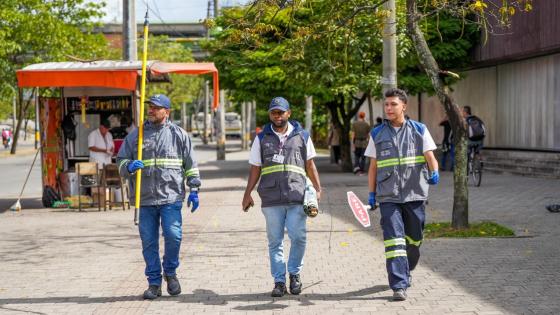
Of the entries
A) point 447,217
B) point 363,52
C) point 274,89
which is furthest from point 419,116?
point 447,217

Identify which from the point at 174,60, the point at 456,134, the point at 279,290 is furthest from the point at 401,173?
the point at 174,60

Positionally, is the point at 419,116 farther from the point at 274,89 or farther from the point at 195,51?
the point at 195,51

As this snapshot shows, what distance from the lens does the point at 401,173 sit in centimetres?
747

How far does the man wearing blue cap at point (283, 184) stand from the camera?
760cm

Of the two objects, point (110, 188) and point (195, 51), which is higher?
point (195, 51)

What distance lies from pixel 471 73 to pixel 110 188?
13.9m

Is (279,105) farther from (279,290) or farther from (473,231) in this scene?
Answer: (473,231)

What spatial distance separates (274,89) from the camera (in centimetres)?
2414

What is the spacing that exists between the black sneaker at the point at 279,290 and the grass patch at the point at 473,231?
154 inches

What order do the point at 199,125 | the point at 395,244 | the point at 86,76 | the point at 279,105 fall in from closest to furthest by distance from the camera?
the point at 395,244, the point at 279,105, the point at 86,76, the point at 199,125

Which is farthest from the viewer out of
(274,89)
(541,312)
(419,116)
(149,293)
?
(419,116)

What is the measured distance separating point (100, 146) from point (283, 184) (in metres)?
9.08

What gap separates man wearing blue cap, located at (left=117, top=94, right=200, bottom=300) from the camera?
7641 millimetres

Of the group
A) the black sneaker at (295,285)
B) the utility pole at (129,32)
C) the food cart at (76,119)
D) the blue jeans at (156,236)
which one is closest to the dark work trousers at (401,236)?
the black sneaker at (295,285)
